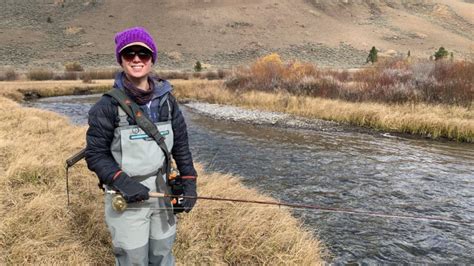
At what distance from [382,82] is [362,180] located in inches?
511

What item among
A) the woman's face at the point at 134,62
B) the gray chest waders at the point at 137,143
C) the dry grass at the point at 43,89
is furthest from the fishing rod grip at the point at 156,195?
the dry grass at the point at 43,89

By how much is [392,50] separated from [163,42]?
4403 centimetres

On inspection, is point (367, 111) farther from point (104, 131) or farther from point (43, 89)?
point (43, 89)

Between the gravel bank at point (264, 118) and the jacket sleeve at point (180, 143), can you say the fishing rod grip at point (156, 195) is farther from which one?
the gravel bank at point (264, 118)

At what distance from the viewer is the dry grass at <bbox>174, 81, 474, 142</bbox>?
46.9 ft

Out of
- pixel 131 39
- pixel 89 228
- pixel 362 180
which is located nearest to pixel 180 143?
pixel 131 39

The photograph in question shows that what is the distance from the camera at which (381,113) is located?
1623 cm

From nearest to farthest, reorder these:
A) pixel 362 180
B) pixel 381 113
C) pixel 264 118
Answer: pixel 362 180, pixel 381 113, pixel 264 118

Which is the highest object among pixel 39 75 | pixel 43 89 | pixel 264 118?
pixel 264 118

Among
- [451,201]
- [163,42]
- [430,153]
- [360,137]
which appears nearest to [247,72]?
[360,137]

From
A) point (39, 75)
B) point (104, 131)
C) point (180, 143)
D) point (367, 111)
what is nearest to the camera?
point (104, 131)

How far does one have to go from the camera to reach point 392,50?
7356cm

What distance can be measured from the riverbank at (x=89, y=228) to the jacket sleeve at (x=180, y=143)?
4.79 ft

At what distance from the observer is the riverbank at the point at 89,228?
12.8ft
